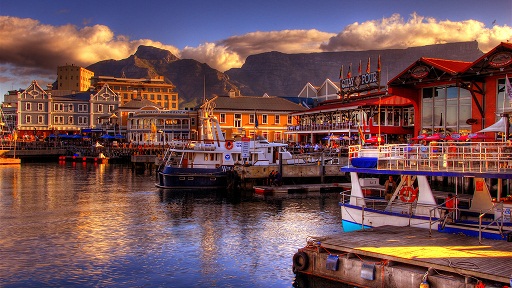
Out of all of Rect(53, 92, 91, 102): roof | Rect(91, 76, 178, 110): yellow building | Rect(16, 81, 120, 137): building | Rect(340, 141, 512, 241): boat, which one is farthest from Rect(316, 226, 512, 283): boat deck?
Rect(91, 76, 178, 110): yellow building

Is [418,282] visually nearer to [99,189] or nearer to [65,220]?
[65,220]

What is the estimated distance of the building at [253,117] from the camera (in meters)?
98.5

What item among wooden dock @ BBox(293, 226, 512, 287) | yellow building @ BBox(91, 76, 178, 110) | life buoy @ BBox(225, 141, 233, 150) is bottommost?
wooden dock @ BBox(293, 226, 512, 287)

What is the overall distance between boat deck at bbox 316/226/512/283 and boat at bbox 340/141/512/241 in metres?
0.86

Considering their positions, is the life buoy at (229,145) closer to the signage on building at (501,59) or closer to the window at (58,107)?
the signage on building at (501,59)

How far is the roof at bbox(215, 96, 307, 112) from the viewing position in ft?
326

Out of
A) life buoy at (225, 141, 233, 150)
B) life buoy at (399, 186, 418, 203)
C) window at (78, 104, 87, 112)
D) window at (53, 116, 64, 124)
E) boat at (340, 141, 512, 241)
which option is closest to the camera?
boat at (340, 141, 512, 241)

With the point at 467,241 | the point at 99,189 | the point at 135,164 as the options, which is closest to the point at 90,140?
the point at 135,164

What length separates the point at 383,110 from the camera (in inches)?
2724

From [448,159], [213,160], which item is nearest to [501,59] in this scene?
[448,159]

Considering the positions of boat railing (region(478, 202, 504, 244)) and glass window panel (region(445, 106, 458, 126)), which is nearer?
boat railing (region(478, 202, 504, 244))

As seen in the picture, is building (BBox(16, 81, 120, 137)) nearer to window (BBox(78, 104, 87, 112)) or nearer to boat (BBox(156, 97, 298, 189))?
window (BBox(78, 104, 87, 112))

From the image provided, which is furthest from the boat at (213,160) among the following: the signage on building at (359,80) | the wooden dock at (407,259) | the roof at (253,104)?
the roof at (253,104)

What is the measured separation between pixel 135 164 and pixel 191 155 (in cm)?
3305
